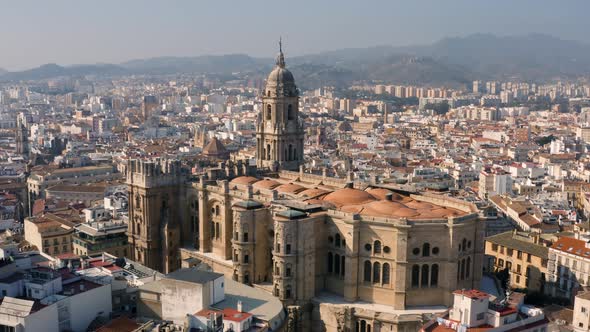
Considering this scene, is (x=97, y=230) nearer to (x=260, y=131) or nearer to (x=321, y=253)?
(x=260, y=131)

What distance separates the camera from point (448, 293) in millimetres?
48281

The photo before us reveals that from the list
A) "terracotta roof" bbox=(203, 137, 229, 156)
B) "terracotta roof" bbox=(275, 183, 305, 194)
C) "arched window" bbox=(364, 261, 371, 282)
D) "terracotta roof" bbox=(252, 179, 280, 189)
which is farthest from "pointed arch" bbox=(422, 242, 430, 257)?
"terracotta roof" bbox=(203, 137, 229, 156)

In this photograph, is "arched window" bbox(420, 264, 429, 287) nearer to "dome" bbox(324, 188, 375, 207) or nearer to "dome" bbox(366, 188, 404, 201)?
"dome" bbox(324, 188, 375, 207)

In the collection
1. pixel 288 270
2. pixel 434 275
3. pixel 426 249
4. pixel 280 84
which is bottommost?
pixel 434 275

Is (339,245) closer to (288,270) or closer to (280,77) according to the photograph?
(288,270)

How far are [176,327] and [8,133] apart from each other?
176535 millimetres

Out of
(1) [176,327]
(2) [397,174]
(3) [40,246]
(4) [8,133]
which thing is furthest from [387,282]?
(4) [8,133]

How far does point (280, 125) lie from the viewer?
67.6 meters

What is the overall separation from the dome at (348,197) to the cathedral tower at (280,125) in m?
14.2

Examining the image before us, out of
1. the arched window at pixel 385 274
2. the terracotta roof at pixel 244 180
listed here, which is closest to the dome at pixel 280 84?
the terracotta roof at pixel 244 180

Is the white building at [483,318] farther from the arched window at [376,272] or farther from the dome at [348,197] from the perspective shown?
the dome at [348,197]

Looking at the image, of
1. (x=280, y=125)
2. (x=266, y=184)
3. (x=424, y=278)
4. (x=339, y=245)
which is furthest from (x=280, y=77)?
(x=424, y=278)

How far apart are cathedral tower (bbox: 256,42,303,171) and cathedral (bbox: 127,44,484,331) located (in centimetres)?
741

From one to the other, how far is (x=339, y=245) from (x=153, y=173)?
68.7 feet
